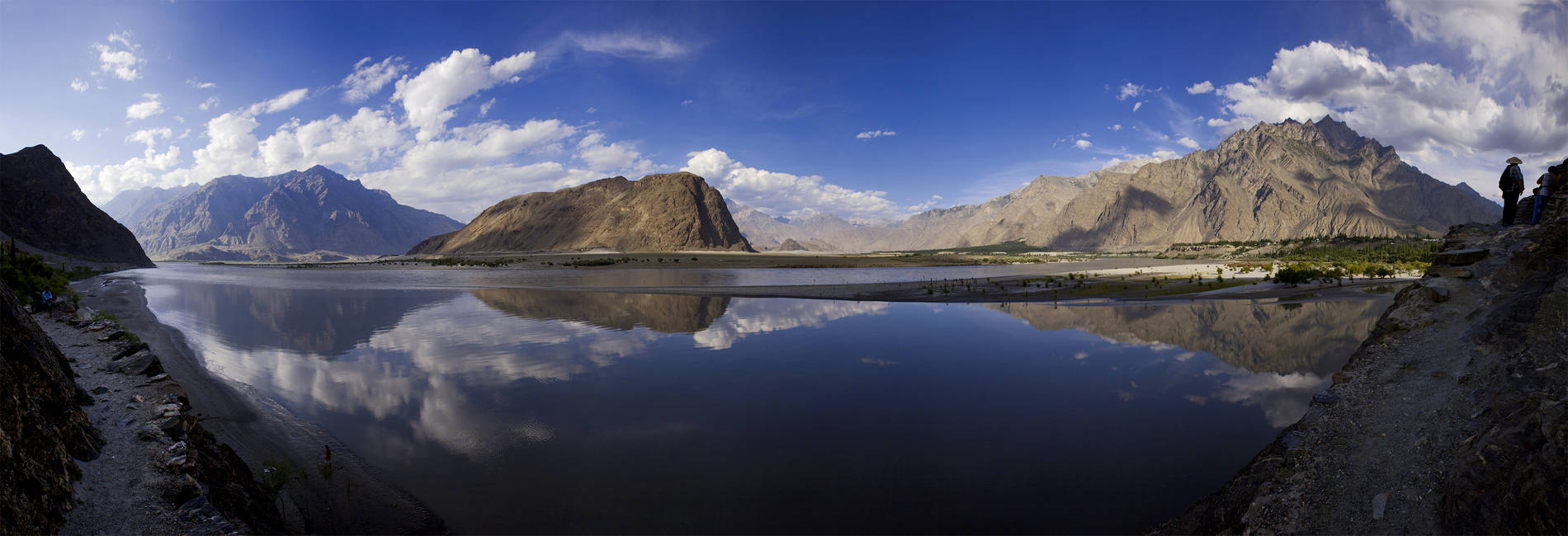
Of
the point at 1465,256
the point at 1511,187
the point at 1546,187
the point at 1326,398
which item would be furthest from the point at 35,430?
the point at 1511,187

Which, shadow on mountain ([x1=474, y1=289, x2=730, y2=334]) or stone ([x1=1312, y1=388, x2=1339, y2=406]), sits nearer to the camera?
stone ([x1=1312, y1=388, x2=1339, y2=406])

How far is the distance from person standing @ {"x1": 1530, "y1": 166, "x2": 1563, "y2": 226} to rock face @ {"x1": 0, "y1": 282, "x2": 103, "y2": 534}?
17.3 m

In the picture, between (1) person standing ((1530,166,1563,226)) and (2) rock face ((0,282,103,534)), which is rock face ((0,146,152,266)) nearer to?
(2) rock face ((0,282,103,534))

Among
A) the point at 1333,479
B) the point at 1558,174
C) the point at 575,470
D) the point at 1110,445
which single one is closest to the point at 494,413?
the point at 575,470

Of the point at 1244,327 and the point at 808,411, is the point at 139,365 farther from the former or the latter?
the point at 1244,327

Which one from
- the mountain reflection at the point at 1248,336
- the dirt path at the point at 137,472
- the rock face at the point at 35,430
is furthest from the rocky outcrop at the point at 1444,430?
the rock face at the point at 35,430

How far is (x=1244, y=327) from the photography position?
1684cm

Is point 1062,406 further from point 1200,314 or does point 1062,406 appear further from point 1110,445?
point 1200,314

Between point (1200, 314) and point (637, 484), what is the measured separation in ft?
67.3

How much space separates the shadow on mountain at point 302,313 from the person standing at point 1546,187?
2392 centimetres

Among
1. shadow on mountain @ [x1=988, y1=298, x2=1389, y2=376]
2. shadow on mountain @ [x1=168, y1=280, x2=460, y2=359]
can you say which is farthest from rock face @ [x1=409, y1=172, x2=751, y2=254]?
shadow on mountain @ [x1=988, y1=298, x2=1389, y2=376]

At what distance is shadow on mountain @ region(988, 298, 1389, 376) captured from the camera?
1287 cm

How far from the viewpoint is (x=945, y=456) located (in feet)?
25.3

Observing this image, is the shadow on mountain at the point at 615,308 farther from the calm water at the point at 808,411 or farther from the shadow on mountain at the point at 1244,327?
the shadow on mountain at the point at 1244,327
